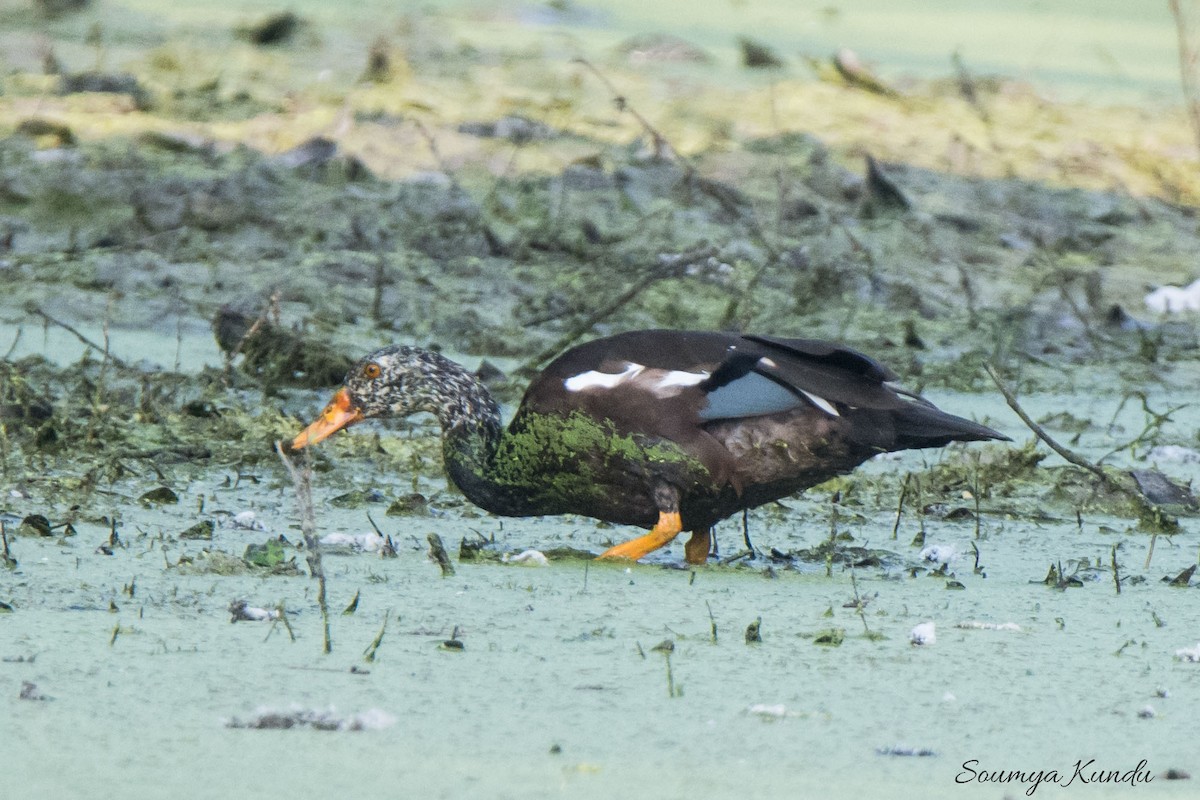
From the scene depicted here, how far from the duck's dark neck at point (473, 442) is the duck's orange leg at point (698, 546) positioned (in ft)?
1.38

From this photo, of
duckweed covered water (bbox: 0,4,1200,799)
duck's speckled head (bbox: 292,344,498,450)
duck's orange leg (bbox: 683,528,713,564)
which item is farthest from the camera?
duck's speckled head (bbox: 292,344,498,450)

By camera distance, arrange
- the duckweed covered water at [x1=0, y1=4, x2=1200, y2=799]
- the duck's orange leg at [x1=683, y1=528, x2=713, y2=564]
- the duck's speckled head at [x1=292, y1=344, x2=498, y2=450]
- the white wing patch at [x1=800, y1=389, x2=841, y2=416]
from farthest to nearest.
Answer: the duck's speckled head at [x1=292, y1=344, x2=498, y2=450] → the duck's orange leg at [x1=683, y1=528, x2=713, y2=564] → the white wing patch at [x1=800, y1=389, x2=841, y2=416] → the duckweed covered water at [x1=0, y1=4, x2=1200, y2=799]

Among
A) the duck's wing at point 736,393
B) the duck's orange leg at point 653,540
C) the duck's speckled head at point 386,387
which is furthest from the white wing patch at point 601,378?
the duck's speckled head at point 386,387

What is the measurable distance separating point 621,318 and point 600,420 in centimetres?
352

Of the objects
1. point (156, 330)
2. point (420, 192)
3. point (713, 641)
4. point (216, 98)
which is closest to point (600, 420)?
point (713, 641)

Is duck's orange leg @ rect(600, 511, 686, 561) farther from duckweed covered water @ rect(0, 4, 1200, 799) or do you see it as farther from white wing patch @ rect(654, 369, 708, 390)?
white wing patch @ rect(654, 369, 708, 390)

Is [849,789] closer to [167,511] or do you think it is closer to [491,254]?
[167,511]

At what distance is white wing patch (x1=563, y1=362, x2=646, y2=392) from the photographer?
517cm

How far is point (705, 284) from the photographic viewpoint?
914 centimetres

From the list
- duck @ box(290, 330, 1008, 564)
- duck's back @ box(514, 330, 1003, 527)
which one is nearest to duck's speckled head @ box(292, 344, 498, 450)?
duck @ box(290, 330, 1008, 564)

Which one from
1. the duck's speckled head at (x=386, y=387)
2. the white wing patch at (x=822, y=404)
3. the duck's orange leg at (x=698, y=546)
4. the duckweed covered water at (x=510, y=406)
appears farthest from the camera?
the duck's speckled head at (x=386, y=387)

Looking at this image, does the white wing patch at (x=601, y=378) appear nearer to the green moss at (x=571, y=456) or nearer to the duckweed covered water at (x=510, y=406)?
the green moss at (x=571, y=456)

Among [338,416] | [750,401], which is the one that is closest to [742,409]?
[750,401]

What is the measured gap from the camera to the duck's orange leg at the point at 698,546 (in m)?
5.39
